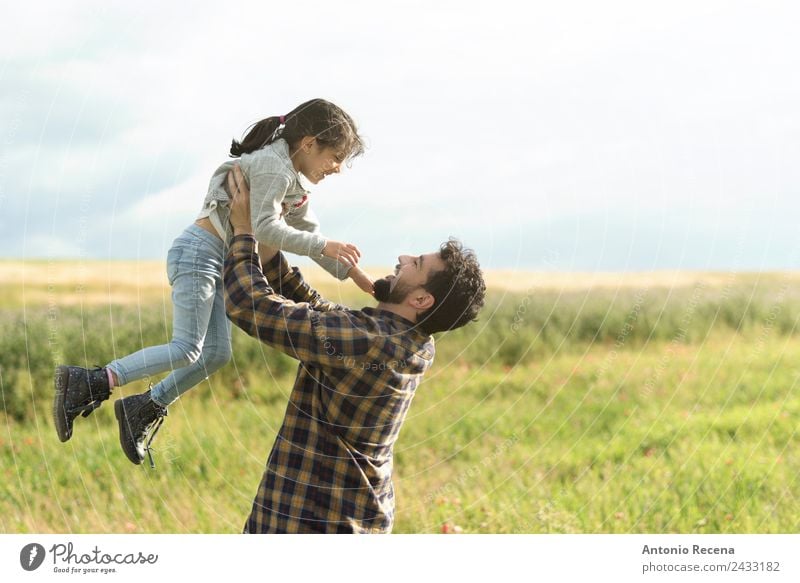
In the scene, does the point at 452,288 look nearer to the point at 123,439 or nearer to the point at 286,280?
the point at 286,280

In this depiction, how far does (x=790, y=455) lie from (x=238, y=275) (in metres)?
7.12

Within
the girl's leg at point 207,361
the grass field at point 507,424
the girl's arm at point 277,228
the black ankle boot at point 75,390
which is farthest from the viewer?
the grass field at point 507,424

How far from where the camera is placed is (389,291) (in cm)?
459

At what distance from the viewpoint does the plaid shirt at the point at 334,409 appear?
436 centimetres

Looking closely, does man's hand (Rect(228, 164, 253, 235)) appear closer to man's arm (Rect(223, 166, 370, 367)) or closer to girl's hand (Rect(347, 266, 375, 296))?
man's arm (Rect(223, 166, 370, 367))

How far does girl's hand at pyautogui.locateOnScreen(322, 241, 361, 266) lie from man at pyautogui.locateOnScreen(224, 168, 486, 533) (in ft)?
0.55

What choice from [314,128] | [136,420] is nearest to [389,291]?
[314,128]

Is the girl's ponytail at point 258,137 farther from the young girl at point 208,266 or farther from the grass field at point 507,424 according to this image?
the grass field at point 507,424

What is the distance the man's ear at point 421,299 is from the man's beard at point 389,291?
4 cm

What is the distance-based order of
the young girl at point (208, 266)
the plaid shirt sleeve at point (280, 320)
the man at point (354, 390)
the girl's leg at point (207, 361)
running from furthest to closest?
1. the girl's leg at point (207, 361)
2. the young girl at point (208, 266)
3. the man at point (354, 390)
4. the plaid shirt sleeve at point (280, 320)

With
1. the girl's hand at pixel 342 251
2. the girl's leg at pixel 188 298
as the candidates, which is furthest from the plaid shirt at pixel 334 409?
the girl's leg at pixel 188 298

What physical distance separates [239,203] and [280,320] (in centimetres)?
68

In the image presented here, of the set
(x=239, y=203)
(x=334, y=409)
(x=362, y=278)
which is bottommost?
(x=334, y=409)
